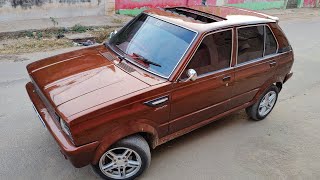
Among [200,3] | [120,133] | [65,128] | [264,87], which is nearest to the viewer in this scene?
[65,128]

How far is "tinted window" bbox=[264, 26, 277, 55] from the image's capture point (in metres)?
4.46

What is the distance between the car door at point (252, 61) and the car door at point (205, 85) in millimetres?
187

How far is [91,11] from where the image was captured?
10.9 m

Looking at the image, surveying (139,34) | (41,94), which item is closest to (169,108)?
(139,34)

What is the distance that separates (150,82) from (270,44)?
7.26 feet

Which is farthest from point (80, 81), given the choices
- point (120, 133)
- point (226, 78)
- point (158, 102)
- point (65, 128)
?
point (226, 78)

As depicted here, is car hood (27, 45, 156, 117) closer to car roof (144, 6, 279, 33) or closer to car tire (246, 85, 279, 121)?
car roof (144, 6, 279, 33)

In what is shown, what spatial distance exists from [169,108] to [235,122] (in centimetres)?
192

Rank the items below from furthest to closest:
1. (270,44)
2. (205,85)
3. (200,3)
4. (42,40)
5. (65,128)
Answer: (200,3)
(42,40)
(270,44)
(205,85)
(65,128)

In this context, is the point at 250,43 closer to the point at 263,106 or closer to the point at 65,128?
the point at 263,106

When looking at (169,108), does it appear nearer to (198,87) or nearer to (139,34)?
(198,87)

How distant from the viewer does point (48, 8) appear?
987cm

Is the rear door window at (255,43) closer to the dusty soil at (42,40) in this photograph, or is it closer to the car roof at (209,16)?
the car roof at (209,16)

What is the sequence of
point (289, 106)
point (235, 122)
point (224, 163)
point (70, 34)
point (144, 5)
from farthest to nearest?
point (144, 5)
point (70, 34)
point (289, 106)
point (235, 122)
point (224, 163)
